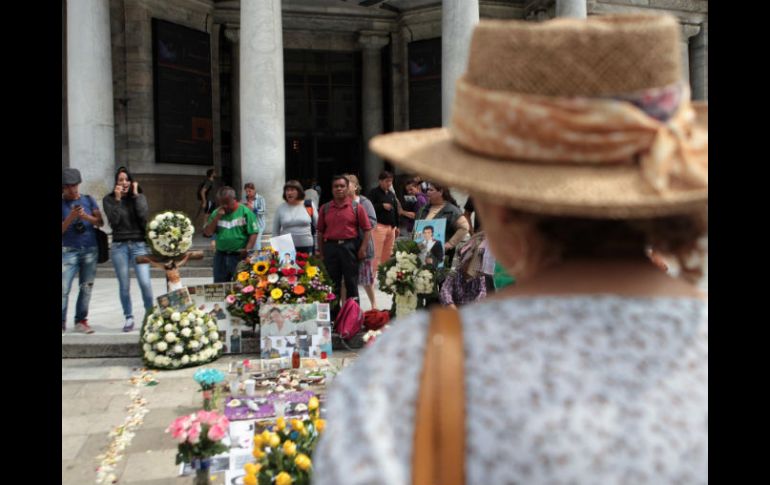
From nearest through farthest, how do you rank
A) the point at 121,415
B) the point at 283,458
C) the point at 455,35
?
the point at 283,458 → the point at 121,415 → the point at 455,35

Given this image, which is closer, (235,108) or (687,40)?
(687,40)

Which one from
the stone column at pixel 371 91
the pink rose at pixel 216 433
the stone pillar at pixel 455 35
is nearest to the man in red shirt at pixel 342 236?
the pink rose at pixel 216 433

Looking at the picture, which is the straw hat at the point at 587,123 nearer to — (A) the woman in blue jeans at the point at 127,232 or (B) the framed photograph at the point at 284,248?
(B) the framed photograph at the point at 284,248

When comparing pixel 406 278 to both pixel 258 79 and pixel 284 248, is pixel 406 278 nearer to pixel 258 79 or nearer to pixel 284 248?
pixel 284 248

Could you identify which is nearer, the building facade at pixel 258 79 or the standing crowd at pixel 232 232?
the standing crowd at pixel 232 232

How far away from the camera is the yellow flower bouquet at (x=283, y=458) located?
3174mm

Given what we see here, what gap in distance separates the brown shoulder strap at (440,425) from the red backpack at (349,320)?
6.94 metres

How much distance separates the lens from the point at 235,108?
2152 cm

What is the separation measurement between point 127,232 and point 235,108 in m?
13.4

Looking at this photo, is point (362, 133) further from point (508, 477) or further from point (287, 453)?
point (508, 477)

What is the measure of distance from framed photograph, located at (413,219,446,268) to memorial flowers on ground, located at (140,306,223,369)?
249 centimetres

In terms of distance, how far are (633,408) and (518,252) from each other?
1.12 feet

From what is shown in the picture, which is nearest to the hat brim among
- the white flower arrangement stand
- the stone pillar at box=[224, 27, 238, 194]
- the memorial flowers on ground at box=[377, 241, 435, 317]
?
the memorial flowers on ground at box=[377, 241, 435, 317]

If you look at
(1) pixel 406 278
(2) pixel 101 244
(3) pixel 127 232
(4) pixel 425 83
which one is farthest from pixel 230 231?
(4) pixel 425 83
